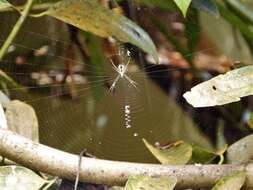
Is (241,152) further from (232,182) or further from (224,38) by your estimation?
(224,38)

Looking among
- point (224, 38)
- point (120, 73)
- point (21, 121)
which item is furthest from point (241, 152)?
point (224, 38)

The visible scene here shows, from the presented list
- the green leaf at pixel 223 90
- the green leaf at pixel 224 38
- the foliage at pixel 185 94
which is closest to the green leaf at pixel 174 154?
the foliage at pixel 185 94

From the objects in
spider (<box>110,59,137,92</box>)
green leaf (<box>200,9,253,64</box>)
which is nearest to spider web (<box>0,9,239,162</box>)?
spider (<box>110,59,137,92</box>)

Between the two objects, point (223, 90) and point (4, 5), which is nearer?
point (223, 90)

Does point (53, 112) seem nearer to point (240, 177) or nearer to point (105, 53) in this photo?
point (105, 53)

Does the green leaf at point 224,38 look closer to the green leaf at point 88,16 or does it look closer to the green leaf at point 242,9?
the green leaf at point 242,9

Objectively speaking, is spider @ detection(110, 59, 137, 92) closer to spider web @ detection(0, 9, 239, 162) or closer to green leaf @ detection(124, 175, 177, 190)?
spider web @ detection(0, 9, 239, 162)
